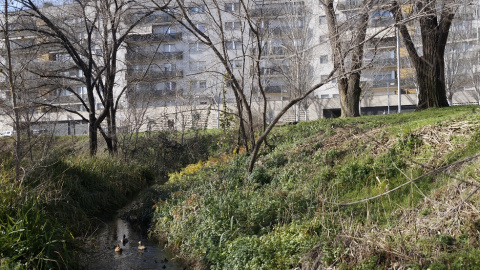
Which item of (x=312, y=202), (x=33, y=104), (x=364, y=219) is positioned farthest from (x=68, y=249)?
(x=33, y=104)

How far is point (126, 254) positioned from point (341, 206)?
4600 millimetres

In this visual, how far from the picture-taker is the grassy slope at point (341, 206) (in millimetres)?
6078

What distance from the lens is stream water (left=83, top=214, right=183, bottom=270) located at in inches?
357

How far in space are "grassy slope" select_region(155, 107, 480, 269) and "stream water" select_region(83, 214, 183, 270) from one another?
0.42 metres

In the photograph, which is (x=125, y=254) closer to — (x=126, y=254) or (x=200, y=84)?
(x=126, y=254)

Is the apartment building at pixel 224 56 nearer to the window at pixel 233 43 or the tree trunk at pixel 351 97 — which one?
the window at pixel 233 43

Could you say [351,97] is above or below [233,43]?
below

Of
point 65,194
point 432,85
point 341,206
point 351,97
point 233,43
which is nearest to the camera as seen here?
point 341,206

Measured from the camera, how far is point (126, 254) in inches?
390

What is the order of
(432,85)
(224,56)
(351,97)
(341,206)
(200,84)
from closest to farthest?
(341,206)
(224,56)
(432,85)
(351,97)
(200,84)

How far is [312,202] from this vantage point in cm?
852

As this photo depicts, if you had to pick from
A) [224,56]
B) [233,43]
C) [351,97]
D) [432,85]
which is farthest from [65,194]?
[233,43]

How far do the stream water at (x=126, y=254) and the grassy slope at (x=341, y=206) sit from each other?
420 millimetres

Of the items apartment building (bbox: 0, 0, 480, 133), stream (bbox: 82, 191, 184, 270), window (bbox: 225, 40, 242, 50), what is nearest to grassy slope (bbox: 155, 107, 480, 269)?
stream (bbox: 82, 191, 184, 270)
